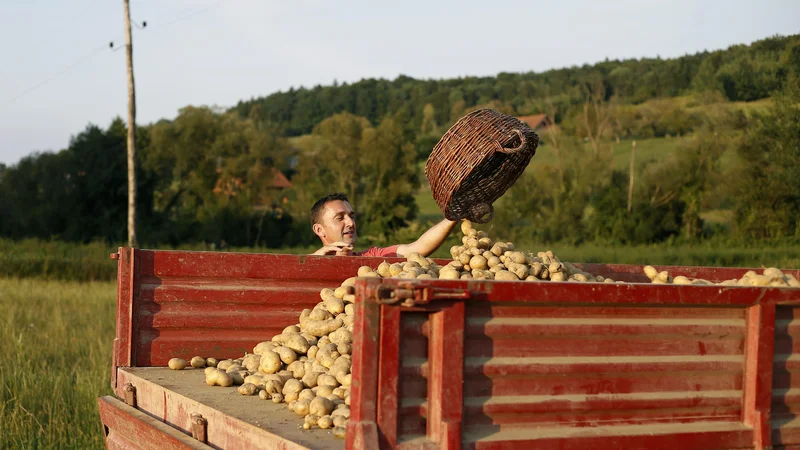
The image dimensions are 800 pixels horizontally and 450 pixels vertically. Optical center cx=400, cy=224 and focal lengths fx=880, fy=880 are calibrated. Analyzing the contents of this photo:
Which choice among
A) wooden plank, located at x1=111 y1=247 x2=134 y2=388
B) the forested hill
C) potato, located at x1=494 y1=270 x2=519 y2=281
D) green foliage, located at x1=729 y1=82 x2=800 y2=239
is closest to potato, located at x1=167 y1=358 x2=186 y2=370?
wooden plank, located at x1=111 y1=247 x2=134 y2=388

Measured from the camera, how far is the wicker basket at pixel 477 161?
461cm

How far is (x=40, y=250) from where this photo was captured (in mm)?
25188

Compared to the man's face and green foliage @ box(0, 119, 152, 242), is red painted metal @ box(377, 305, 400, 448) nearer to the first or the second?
the man's face

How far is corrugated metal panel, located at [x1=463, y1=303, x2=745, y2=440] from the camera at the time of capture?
9.17ft

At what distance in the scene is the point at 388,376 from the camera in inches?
103

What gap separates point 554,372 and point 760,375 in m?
0.77

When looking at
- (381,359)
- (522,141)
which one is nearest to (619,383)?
(381,359)

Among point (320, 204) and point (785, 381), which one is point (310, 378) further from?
Result: point (320, 204)

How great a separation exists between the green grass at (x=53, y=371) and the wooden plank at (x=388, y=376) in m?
4.60

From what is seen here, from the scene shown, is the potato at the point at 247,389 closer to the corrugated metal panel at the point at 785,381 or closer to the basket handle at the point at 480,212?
the basket handle at the point at 480,212

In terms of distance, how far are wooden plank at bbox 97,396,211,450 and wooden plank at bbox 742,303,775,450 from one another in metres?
1.96

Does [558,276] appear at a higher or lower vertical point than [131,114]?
lower

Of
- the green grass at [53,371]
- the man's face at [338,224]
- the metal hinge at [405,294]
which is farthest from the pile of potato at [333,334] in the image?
the green grass at [53,371]

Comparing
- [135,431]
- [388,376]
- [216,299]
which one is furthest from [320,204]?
[388,376]
